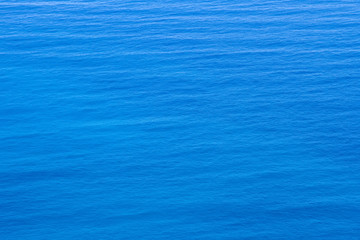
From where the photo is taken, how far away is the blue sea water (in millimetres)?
60219

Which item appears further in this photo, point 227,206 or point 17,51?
point 17,51

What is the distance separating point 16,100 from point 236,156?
2951 cm

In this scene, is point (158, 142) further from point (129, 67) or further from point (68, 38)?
point (68, 38)

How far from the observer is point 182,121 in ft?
245

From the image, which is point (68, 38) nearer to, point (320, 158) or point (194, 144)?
point (194, 144)

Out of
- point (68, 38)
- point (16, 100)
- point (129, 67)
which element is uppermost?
point (68, 38)

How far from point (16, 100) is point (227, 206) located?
3322cm

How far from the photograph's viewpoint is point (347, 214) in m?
59.5

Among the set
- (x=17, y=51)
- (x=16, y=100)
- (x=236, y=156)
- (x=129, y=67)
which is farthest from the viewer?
(x=17, y=51)

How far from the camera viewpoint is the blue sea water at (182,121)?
60.2 metres

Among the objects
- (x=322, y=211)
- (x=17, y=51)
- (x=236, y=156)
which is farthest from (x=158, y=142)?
(x=17, y=51)

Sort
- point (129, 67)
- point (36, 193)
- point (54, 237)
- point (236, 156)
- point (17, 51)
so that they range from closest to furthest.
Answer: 1. point (54, 237)
2. point (36, 193)
3. point (236, 156)
4. point (129, 67)
5. point (17, 51)

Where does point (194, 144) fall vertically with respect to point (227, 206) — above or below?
above

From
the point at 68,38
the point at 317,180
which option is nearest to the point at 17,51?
the point at 68,38
